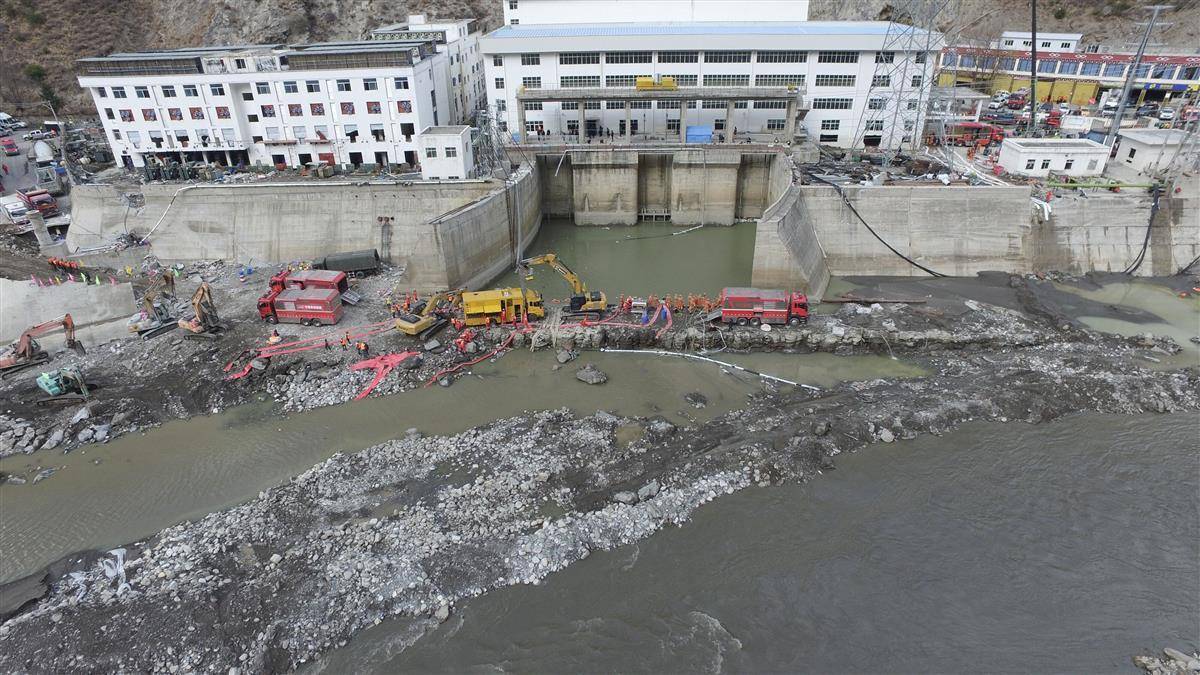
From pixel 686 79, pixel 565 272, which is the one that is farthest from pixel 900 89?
pixel 565 272

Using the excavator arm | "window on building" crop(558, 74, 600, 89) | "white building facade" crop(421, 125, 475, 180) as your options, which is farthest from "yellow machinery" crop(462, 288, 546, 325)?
"window on building" crop(558, 74, 600, 89)

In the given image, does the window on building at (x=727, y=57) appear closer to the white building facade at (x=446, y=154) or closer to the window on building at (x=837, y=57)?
the window on building at (x=837, y=57)

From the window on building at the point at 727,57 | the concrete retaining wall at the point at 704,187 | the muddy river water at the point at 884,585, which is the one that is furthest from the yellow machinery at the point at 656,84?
the muddy river water at the point at 884,585

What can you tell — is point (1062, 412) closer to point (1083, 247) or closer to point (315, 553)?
point (1083, 247)

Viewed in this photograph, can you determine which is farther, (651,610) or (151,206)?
(151,206)

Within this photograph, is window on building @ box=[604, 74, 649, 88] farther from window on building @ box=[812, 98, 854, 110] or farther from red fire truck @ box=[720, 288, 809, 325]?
red fire truck @ box=[720, 288, 809, 325]

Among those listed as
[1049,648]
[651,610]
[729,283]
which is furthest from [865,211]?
[651,610]
